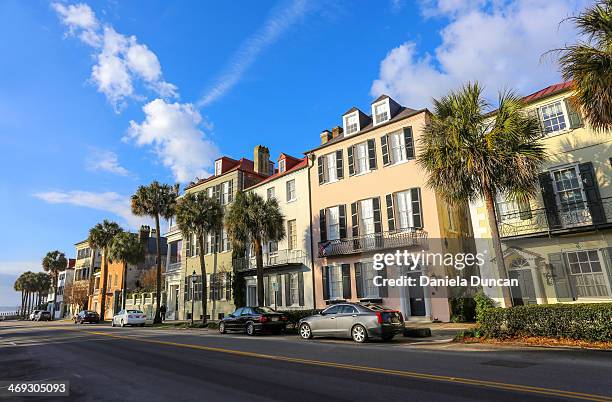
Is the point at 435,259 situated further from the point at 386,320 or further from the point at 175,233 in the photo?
the point at 175,233

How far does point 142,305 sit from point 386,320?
3899 centimetres

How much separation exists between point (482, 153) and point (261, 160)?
86.3ft

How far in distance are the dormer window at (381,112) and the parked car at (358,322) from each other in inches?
549

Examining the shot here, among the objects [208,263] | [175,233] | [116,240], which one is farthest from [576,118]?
[116,240]

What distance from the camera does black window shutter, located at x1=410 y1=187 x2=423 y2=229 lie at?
2202 cm

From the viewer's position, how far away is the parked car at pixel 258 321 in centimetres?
1956

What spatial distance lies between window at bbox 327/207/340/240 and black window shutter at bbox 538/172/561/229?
11990 millimetres

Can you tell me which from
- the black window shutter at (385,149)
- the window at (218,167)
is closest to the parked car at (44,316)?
the window at (218,167)

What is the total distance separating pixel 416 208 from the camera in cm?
2230

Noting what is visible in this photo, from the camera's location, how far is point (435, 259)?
69.5ft

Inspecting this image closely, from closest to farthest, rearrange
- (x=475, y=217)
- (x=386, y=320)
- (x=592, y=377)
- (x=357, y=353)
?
(x=592, y=377)
(x=357, y=353)
(x=386, y=320)
(x=475, y=217)

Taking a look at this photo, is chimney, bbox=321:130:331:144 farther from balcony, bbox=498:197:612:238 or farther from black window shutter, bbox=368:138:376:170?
balcony, bbox=498:197:612:238

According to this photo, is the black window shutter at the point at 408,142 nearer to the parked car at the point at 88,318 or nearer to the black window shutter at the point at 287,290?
the black window shutter at the point at 287,290

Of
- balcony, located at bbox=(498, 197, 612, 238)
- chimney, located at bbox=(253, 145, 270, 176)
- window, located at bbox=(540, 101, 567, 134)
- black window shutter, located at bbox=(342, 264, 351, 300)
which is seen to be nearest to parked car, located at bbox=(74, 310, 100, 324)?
chimney, located at bbox=(253, 145, 270, 176)
